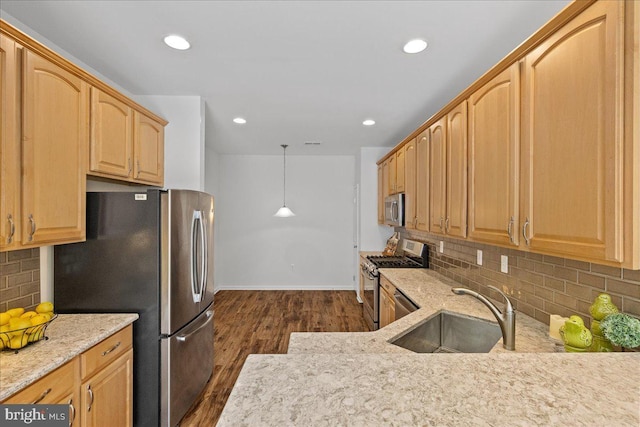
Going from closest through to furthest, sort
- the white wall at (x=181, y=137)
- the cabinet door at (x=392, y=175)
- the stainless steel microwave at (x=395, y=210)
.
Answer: the white wall at (x=181, y=137), the stainless steel microwave at (x=395, y=210), the cabinet door at (x=392, y=175)

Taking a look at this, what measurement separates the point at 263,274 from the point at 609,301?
5387 mm

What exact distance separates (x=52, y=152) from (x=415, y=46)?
224 cm

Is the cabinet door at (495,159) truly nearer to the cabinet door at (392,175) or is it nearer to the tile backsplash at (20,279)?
the cabinet door at (392,175)

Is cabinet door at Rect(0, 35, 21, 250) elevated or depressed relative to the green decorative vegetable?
elevated

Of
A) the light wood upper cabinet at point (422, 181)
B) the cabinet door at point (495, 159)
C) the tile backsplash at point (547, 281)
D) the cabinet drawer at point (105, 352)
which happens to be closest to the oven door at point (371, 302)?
the light wood upper cabinet at point (422, 181)

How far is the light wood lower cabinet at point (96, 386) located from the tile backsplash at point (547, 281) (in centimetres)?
253

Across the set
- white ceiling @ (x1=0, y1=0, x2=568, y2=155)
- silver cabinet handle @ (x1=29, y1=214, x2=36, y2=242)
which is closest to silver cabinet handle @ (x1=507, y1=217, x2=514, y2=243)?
white ceiling @ (x1=0, y1=0, x2=568, y2=155)

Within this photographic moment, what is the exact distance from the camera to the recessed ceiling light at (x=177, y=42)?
6.00 feet

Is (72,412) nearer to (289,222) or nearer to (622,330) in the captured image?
(622,330)

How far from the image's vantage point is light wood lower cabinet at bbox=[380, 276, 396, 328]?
2.85 metres

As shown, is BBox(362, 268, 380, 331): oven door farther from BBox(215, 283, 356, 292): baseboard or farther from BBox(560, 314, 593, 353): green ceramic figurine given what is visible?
BBox(560, 314, 593, 353): green ceramic figurine

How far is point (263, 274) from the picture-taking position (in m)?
5.99

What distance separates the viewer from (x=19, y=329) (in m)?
1.34

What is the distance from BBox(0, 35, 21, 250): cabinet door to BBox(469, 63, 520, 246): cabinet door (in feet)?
8.08
